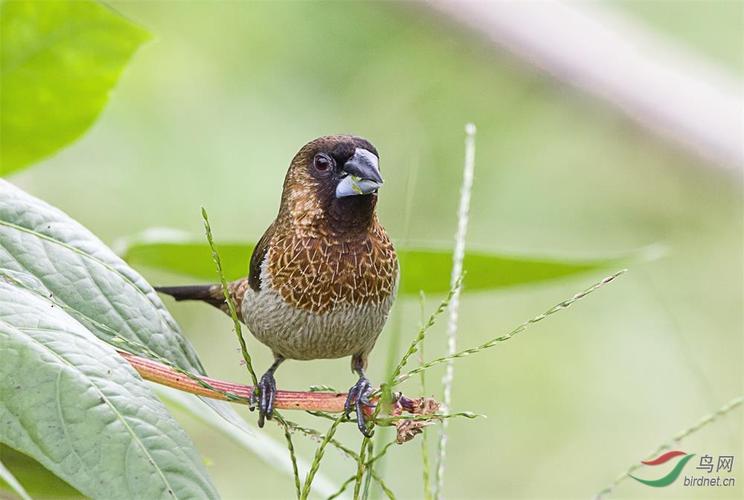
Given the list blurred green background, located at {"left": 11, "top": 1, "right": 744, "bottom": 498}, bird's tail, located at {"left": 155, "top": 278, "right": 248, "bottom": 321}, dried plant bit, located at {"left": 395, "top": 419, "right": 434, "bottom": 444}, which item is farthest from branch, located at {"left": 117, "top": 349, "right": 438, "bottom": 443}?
blurred green background, located at {"left": 11, "top": 1, "right": 744, "bottom": 498}

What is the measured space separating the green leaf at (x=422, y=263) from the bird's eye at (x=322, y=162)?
19 cm

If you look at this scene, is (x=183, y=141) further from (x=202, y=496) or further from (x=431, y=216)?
(x=202, y=496)

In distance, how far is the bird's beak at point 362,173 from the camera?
1454mm

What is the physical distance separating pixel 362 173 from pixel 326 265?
0.16 m

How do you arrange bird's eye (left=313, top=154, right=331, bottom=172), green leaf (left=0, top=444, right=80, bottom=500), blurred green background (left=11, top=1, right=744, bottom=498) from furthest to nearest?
blurred green background (left=11, top=1, right=744, bottom=498) → bird's eye (left=313, top=154, right=331, bottom=172) → green leaf (left=0, top=444, right=80, bottom=500)

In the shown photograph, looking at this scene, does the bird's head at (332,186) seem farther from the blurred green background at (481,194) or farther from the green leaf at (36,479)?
the blurred green background at (481,194)

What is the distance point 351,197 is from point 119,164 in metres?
3.32

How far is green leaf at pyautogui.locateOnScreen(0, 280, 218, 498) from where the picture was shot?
1.06 m

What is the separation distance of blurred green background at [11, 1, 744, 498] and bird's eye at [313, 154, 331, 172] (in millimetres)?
2543

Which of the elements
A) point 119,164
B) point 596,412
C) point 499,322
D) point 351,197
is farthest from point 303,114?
point 351,197

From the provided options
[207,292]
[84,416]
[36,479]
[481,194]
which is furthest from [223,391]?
[481,194]

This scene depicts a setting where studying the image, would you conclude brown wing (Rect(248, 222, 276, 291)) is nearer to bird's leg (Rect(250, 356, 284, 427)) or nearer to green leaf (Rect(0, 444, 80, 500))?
bird's leg (Rect(250, 356, 284, 427))

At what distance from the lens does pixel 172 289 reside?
5.79 ft

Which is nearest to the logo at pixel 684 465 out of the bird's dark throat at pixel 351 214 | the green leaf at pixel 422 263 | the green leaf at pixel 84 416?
the green leaf at pixel 422 263
